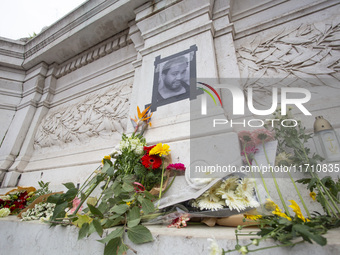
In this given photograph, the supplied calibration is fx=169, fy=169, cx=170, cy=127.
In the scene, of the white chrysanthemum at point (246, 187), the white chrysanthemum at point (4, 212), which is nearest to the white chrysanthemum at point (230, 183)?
the white chrysanthemum at point (246, 187)

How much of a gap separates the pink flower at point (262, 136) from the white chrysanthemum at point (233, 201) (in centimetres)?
48

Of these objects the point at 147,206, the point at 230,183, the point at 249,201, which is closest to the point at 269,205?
the point at 249,201

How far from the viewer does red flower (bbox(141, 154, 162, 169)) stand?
46.4 inches

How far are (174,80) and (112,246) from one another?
5.10 ft

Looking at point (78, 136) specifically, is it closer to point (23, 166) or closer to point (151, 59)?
point (23, 166)

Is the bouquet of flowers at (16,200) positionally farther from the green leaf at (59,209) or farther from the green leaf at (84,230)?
the green leaf at (84,230)

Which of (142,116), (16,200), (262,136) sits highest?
(142,116)

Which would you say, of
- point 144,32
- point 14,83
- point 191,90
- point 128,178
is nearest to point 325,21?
point 191,90

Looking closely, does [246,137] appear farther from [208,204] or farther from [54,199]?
[54,199]

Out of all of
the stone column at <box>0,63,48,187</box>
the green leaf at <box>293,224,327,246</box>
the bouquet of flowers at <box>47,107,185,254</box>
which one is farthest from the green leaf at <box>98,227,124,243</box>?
the stone column at <box>0,63,48,187</box>

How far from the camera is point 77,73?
3.39 meters

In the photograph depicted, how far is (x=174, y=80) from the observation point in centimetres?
185

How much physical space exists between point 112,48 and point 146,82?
150 cm

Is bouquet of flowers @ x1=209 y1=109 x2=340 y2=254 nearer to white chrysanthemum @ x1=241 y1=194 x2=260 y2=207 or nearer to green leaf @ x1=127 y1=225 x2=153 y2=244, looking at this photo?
white chrysanthemum @ x1=241 y1=194 x2=260 y2=207
